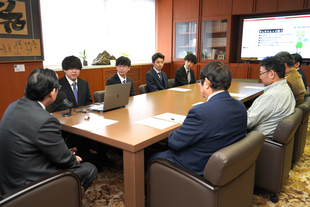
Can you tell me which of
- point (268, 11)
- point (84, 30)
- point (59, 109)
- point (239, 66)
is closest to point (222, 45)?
point (239, 66)

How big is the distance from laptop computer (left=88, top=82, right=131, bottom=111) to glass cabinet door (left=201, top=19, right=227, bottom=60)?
4306 mm

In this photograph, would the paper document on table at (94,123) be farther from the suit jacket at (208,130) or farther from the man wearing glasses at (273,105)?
the man wearing glasses at (273,105)

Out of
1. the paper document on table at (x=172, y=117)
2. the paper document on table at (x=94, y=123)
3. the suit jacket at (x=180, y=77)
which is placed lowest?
the paper document on table at (x=94, y=123)

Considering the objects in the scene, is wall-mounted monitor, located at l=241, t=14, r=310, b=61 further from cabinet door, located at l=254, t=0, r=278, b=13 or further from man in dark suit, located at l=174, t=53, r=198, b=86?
man in dark suit, located at l=174, t=53, r=198, b=86

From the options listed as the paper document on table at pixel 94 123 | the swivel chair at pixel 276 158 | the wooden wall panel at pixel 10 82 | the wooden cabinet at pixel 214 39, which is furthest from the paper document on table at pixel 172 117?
the wooden cabinet at pixel 214 39

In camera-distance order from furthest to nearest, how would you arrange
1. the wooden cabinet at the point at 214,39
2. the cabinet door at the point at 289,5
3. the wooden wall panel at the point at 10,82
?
the wooden cabinet at the point at 214,39
the cabinet door at the point at 289,5
the wooden wall panel at the point at 10,82

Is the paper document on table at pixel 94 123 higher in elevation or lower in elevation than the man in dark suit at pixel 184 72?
lower

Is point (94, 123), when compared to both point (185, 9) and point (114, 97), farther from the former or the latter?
point (185, 9)

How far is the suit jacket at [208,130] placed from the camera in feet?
4.62

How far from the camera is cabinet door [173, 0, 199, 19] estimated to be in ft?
20.6

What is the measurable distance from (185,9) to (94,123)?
17.6ft

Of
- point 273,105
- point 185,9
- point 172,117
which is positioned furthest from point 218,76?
point 185,9

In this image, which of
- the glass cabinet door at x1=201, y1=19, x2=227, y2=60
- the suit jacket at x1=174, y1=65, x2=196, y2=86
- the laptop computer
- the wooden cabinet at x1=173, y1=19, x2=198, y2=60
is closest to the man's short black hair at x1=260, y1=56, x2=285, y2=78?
the laptop computer

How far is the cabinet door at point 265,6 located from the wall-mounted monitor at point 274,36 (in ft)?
0.89
